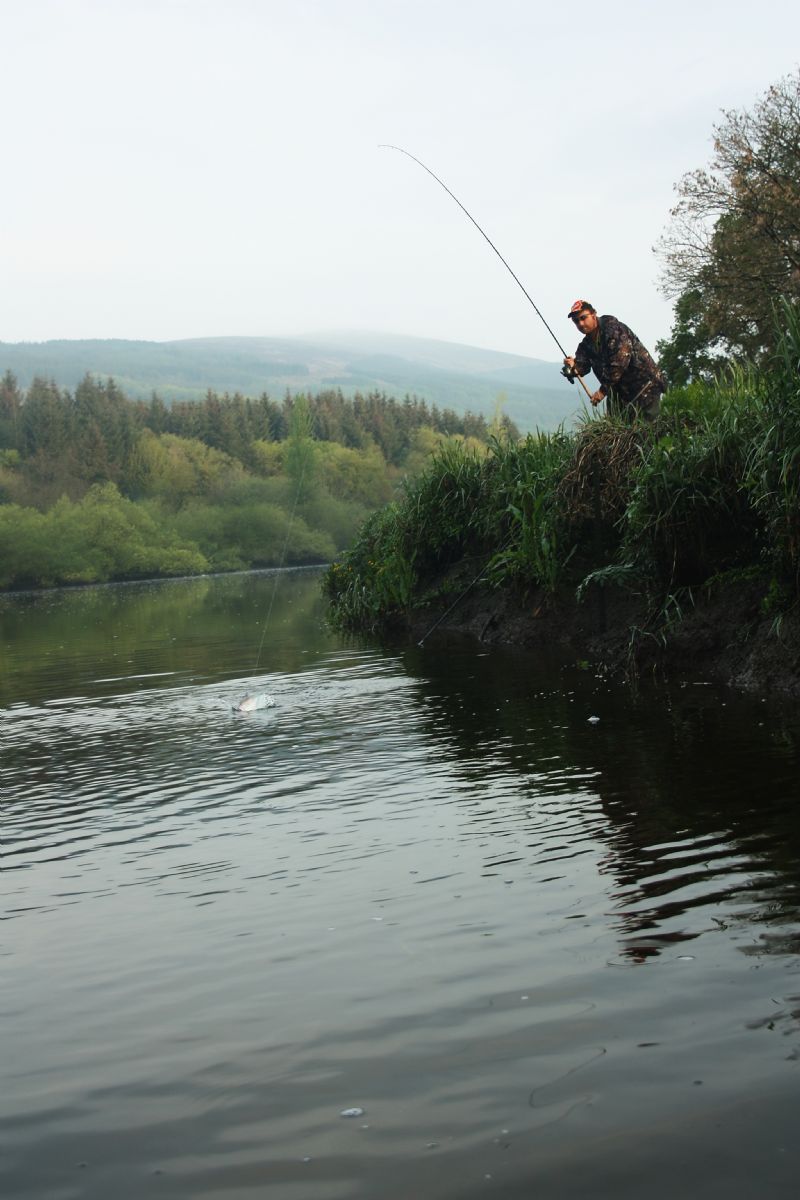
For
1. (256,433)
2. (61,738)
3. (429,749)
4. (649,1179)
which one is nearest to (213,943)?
(649,1179)

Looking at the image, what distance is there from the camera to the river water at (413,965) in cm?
328

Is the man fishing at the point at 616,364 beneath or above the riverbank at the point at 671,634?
above

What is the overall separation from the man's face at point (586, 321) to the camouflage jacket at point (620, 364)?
0.07 m

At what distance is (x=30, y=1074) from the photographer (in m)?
3.95

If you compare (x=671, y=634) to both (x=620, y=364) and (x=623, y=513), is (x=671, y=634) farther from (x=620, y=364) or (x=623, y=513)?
(x=620, y=364)

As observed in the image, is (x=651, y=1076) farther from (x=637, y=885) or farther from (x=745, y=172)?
(x=745, y=172)

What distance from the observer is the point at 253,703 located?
12.7 meters

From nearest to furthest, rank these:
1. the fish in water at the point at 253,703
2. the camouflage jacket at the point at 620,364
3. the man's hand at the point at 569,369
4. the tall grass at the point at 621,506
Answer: the tall grass at the point at 621,506 < the fish in water at the point at 253,703 < the man's hand at the point at 569,369 < the camouflage jacket at the point at 620,364

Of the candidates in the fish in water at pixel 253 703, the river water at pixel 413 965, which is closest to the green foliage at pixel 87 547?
the fish in water at pixel 253 703

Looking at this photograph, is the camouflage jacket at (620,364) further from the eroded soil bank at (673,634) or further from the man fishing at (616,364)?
the eroded soil bank at (673,634)

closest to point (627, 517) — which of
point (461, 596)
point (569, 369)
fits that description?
point (569, 369)

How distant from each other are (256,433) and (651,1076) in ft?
440

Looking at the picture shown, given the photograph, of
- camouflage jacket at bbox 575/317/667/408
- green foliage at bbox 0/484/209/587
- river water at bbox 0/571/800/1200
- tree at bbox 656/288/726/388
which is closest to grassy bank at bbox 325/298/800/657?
camouflage jacket at bbox 575/317/667/408

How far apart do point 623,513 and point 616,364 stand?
238 cm
